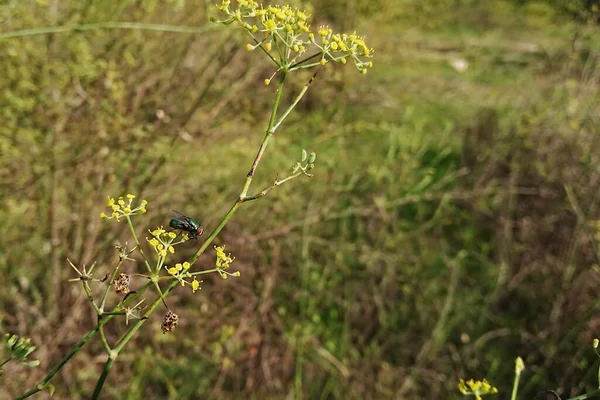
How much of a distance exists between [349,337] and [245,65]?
2.26m

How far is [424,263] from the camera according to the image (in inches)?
196

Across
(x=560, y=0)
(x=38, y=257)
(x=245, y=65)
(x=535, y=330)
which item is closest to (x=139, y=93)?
(x=245, y=65)

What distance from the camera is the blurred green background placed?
12.2 feet

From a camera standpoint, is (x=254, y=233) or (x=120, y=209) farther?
(x=254, y=233)

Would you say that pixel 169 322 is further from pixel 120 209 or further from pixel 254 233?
pixel 254 233

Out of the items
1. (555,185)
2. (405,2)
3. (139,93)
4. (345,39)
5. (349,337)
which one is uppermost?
(345,39)

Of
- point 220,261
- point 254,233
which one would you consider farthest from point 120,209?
point 254,233

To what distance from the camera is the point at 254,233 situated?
4312 millimetres

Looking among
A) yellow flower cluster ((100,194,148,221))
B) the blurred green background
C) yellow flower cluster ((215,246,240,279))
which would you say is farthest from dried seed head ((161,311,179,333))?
the blurred green background

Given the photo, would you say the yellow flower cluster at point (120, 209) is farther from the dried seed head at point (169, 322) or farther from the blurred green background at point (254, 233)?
the blurred green background at point (254, 233)

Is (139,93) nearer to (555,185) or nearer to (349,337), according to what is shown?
(349,337)

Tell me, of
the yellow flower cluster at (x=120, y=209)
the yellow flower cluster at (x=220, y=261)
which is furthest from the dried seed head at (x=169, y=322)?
the yellow flower cluster at (x=120, y=209)

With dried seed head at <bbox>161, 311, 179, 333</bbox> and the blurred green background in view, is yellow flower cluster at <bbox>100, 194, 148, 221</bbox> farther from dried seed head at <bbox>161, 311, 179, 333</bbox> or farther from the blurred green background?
the blurred green background

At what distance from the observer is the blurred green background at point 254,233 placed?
12.2 ft
